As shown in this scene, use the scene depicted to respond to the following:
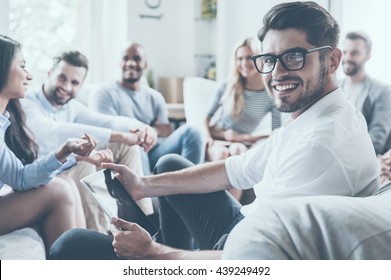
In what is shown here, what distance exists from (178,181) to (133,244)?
26cm

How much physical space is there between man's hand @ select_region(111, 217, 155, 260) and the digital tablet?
97mm

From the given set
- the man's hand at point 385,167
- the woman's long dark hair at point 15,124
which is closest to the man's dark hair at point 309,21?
the man's hand at point 385,167

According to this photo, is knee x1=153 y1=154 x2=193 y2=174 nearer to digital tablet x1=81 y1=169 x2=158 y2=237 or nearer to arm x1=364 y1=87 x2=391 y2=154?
digital tablet x1=81 y1=169 x2=158 y2=237

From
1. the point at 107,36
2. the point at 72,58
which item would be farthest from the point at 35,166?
the point at 107,36

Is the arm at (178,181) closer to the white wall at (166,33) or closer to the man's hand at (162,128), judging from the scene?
the man's hand at (162,128)

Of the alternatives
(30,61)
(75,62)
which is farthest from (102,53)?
(30,61)

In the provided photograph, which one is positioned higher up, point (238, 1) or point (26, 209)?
point (238, 1)

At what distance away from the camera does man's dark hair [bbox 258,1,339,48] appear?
90 cm

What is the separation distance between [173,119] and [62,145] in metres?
0.33

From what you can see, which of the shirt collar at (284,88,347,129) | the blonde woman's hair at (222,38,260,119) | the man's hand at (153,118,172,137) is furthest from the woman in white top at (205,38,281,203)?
the shirt collar at (284,88,347,129)

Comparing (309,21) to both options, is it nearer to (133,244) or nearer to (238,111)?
(238,111)
